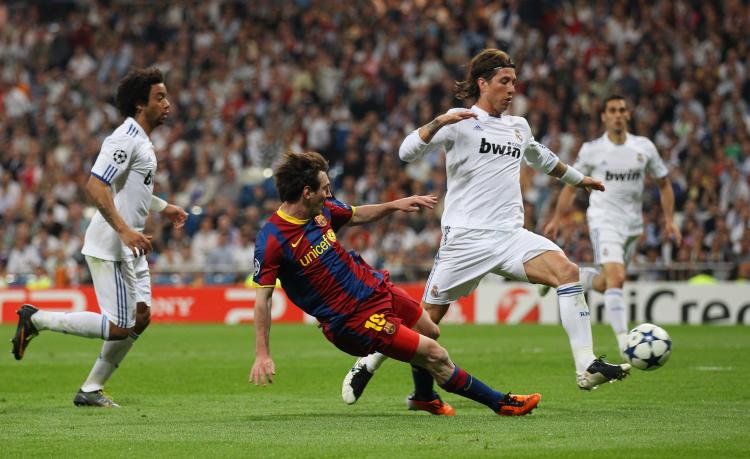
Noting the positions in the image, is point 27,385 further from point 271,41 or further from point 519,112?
point 271,41

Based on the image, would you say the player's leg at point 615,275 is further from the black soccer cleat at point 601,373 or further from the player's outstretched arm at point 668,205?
the black soccer cleat at point 601,373

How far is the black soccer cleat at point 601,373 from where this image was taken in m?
8.60

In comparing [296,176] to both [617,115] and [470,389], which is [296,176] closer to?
[470,389]

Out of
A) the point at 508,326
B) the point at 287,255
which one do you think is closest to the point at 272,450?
the point at 287,255

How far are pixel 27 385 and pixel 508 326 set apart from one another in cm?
1123

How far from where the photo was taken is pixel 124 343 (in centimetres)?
970

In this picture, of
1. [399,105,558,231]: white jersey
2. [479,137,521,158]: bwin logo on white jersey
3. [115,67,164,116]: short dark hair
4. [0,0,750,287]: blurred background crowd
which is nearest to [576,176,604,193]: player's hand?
[399,105,558,231]: white jersey

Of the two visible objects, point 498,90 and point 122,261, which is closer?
point 498,90

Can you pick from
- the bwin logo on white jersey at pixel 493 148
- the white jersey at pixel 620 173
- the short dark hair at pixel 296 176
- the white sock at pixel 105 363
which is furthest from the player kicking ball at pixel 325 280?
the white jersey at pixel 620 173

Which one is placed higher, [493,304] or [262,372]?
[262,372]

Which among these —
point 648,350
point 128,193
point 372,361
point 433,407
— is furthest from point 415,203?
point 128,193

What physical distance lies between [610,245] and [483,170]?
4.78 metres

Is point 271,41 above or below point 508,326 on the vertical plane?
above

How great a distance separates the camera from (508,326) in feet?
69.8
